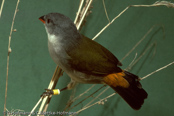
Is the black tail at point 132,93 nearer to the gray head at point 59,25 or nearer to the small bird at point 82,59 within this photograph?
the small bird at point 82,59

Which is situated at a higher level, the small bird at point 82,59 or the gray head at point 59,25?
the gray head at point 59,25

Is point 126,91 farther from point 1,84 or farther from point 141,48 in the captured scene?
point 1,84

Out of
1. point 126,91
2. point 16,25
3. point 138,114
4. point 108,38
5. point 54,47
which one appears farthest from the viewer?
point 138,114

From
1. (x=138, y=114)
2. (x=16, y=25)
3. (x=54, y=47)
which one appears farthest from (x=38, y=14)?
(x=138, y=114)

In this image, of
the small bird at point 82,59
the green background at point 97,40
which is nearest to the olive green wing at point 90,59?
the small bird at point 82,59

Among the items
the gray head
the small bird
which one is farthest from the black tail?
the gray head

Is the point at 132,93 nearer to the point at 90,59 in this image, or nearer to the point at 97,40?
the point at 90,59

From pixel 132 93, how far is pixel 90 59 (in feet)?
0.91

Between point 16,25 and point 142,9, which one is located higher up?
point 16,25

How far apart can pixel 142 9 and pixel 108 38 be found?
320 millimetres

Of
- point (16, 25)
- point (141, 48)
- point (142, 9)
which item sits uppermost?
point (16, 25)

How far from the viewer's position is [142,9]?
151 cm

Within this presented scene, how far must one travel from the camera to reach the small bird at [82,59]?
0.91m

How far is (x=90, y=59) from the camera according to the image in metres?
0.97
